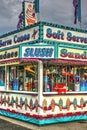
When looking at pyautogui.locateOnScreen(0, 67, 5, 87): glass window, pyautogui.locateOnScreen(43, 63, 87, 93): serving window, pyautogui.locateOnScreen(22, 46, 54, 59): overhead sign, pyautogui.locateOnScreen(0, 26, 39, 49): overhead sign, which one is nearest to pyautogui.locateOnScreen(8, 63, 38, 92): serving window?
pyautogui.locateOnScreen(43, 63, 87, 93): serving window

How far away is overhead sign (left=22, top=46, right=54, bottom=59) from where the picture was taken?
1365 cm

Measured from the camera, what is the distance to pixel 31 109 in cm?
1400

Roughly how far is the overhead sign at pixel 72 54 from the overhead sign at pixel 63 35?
1.11 m

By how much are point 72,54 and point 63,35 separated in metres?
1.51

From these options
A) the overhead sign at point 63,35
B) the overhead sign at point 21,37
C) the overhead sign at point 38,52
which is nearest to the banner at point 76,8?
the overhead sign at point 63,35

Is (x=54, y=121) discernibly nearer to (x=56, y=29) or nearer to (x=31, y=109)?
(x=31, y=109)

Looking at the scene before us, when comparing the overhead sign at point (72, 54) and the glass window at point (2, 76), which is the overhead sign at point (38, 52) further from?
the glass window at point (2, 76)

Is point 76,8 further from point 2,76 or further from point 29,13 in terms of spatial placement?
point 2,76

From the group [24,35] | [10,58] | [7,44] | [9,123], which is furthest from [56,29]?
[9,123]

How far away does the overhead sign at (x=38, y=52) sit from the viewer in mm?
13648

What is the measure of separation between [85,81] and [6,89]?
446cm

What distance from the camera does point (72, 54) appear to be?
14516mm

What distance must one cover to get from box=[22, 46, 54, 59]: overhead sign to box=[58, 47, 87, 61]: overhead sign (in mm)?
499

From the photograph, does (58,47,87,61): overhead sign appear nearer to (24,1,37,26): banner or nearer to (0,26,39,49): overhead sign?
(0,26,39,49): overhead sign
